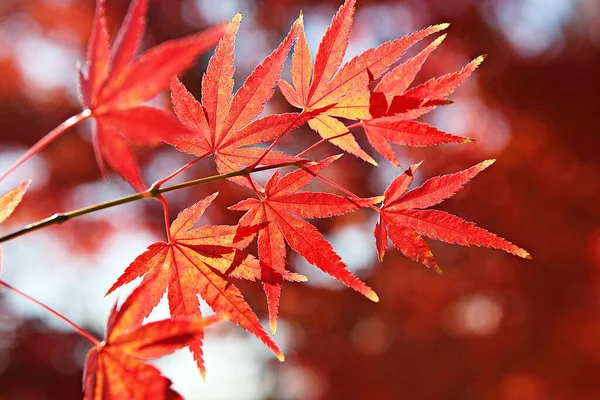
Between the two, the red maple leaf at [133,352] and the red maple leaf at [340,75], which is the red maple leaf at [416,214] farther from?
the red maple leaf at [133,352]

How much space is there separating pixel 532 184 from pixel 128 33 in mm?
4179

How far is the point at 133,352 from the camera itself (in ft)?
1.40

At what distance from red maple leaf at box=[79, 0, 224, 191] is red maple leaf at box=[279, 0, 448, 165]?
21 cm

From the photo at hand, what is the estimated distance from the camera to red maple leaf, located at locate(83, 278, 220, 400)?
0.41m

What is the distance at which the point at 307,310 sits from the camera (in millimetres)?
4711

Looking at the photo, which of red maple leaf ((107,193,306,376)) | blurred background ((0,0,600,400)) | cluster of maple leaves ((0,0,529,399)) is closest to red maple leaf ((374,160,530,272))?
cluster of maple leaves ((0,0,529,399))

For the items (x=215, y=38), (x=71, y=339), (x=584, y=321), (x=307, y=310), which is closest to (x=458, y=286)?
(x=584, y=321)

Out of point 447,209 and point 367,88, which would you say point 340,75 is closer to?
point 367,88

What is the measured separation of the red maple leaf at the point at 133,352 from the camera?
410 mm

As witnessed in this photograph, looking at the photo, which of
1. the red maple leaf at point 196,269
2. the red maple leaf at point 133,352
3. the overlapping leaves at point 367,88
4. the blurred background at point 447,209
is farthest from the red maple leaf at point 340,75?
the blurred background at point 447,209

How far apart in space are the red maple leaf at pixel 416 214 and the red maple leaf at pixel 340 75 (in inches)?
2.8

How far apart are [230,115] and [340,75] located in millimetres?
116

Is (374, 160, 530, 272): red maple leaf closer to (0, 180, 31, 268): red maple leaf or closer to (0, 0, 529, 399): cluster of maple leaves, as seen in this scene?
(0, 0, 529, 399): cluster of maple leaves

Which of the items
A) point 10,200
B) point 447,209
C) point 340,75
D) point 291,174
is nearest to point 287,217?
point 291,174
